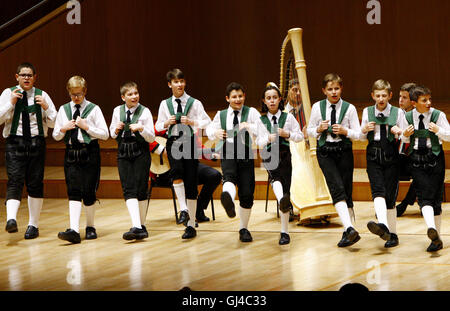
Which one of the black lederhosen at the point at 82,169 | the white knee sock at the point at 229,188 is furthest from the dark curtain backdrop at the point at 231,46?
the white knee sock at the point at 229,188

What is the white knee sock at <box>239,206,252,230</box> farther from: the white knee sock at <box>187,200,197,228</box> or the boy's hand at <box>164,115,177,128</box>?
the boy's hand at <box>164,115,177,128</box>

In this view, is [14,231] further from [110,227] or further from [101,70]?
[101,70]

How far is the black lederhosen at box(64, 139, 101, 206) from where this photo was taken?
5.93 meters

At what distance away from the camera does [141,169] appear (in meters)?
5.93

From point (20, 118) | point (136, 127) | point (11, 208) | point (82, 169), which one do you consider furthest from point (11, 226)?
point (136, 127)

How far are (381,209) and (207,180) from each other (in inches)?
66.5

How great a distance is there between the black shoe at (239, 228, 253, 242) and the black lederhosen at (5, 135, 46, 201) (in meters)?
1.64

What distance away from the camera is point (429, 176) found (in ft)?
17.6

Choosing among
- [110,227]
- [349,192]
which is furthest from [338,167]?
[110,227]

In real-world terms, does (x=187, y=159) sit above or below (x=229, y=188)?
above

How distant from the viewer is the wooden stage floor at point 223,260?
4.67 metres

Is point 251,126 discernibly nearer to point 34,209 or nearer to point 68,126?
point 68,126

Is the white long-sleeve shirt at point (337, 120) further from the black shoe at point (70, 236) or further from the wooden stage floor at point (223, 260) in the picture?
the black shoe at point (70, 236)

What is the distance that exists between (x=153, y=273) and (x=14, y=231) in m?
1.65
